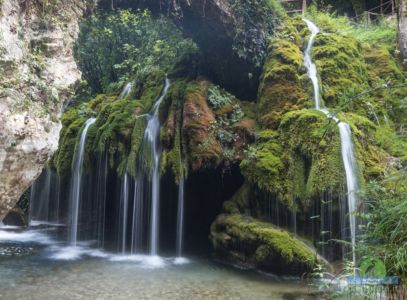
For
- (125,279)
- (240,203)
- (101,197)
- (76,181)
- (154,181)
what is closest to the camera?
(125,279)

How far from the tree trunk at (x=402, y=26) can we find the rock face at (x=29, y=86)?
9.78m

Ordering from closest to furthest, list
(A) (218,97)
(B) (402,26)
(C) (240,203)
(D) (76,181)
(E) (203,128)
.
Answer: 1. (C) (240,203)
2. (E) (203,128)
3. (A) (218,97)
4. (D) (76,181)
5. (B) (402,26)

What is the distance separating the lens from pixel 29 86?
529 centimetres

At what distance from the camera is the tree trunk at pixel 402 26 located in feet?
38.5

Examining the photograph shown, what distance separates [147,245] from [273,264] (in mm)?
3506

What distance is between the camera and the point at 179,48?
13.3m

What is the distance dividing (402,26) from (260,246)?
8510mm

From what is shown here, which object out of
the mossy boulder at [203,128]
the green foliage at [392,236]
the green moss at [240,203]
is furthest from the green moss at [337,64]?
the green foliage at [392,236]

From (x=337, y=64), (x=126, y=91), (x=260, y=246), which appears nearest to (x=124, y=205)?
(x=260, y=246)

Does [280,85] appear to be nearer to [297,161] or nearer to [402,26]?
[297,161]

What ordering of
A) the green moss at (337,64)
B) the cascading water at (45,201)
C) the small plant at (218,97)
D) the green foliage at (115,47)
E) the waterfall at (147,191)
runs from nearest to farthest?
1. the waterfall at (147,191)
2. the green moss at (337,64)
3. the small plant at (218,97)
4. the cascading water at (45,201)
5. the green foliage at (115,47)

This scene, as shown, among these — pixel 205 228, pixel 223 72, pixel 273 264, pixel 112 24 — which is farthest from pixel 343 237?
pixel 112 24

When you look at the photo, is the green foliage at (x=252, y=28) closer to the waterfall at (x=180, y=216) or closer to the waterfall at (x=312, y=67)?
the waterfall at (x=312, y=67)

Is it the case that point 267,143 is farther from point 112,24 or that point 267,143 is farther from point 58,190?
point 112,24
